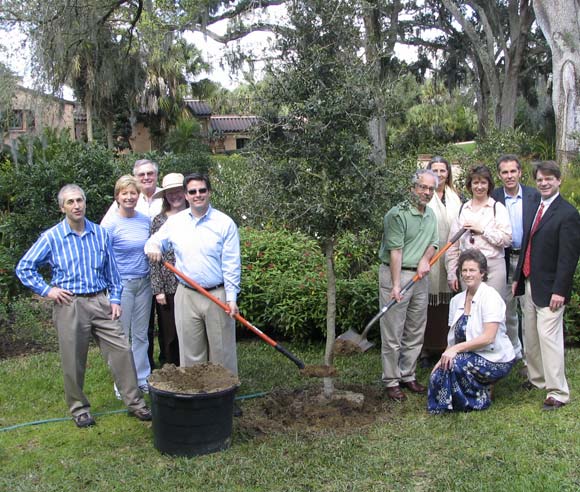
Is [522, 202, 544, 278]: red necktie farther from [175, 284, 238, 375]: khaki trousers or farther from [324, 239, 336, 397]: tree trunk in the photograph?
[175, 284, 238, 375]: khaki trousers

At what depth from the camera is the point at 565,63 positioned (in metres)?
14.0

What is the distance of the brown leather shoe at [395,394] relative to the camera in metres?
5.27

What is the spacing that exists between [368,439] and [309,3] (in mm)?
3017

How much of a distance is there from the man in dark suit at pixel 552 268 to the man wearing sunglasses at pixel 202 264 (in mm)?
2220

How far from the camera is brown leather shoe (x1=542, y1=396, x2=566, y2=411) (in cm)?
482

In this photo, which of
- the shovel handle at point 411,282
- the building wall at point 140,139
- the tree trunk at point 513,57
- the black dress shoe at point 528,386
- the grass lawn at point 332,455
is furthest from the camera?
the building wall at point 140,139

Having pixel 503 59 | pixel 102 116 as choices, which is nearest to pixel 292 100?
pixel 503 59

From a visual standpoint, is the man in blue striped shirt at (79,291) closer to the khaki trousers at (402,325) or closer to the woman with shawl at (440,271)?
the khaki trousers at (402,325)

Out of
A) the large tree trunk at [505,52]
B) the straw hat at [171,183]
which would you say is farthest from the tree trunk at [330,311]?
the large tree trunk at [505,52]

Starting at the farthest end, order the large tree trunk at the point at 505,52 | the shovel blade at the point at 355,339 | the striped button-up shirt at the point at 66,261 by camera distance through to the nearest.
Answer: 1. the large tree trunk at the point at 505,52
2. the shovel blade at the point at 355,339
3. the striped button-up shirt at the point at 66,261

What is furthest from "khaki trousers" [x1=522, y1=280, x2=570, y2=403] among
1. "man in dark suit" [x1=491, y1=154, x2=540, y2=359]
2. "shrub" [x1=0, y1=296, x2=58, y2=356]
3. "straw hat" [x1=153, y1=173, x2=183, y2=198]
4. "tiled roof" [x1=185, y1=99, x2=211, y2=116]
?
"tiled roof" [x1=185, y1=99, x2=211, y2=116]

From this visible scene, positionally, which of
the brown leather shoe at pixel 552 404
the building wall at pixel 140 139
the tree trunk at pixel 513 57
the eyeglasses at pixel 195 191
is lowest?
the brown leather shoe at pixel 552 404

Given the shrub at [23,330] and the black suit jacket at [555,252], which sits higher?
the black suit jacket at [555,252]

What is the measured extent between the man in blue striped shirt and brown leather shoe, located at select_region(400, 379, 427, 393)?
2.11 m
